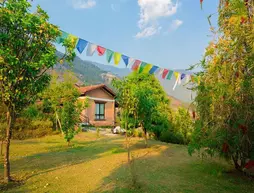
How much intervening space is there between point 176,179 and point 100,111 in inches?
845

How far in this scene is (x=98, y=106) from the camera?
2695cm

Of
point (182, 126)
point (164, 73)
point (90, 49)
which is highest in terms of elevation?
point (90, 49)

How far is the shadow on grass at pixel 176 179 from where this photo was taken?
5.39 meters

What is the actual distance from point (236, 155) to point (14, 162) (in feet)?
24.6

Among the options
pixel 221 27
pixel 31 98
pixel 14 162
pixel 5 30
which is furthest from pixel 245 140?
pixel 14 162

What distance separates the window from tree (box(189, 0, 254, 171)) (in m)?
21.1

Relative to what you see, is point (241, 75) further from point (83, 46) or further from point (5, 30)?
point (83, 46)

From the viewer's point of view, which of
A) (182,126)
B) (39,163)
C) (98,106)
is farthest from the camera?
(98,106)

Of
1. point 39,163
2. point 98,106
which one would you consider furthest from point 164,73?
point 98,106

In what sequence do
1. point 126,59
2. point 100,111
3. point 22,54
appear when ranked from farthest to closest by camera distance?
point 100,111 → point 126,59 → point 22,54

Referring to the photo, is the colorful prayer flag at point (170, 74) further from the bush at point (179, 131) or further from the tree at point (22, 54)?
the tree at point (22, 54)

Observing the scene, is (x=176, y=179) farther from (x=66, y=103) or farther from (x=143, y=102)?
(x=66, y=103)

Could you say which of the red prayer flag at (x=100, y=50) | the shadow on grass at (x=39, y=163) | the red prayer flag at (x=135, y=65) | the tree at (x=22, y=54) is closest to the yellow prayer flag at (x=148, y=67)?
the red prayer flag at (x=135, y=65)

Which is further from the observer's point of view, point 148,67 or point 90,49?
point 148,67
